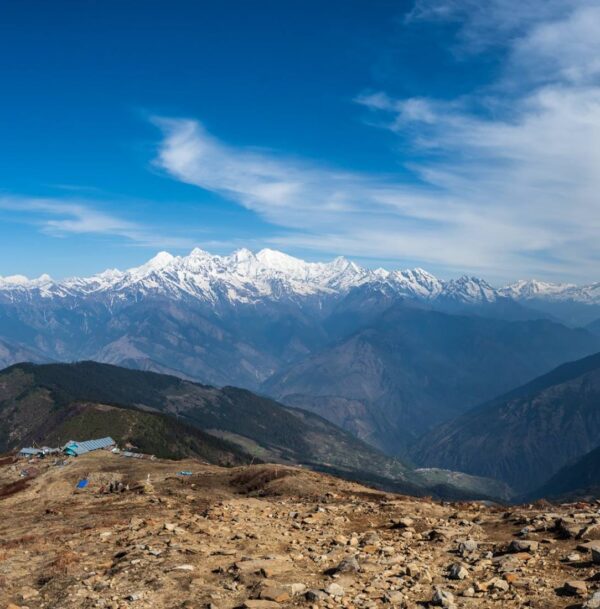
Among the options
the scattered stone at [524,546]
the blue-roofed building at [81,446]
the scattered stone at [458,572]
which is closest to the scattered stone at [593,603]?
the scattered stone at [458,572]

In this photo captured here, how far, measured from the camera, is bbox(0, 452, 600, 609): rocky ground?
1711cm

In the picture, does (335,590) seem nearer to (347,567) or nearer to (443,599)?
(347,567)

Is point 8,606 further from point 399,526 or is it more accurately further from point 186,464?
point 186,464

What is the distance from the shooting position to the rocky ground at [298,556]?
17.1 m

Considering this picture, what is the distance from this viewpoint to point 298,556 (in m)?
22.2

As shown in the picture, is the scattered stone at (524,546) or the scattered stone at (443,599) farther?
the scattered stone at (524,546)

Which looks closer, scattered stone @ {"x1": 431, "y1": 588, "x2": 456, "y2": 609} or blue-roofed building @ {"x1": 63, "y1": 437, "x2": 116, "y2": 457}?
scattered stone @ {"x1": 431, "y1": 588, "x2": 456, "y2": 609}

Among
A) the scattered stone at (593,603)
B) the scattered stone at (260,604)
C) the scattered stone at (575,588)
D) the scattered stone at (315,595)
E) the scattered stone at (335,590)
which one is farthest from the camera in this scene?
the scattered stone at (335,590)

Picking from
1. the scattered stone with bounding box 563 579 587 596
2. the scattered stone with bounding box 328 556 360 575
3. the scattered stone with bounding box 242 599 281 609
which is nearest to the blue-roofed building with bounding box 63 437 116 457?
the scattered stone with bounding box 328 556 360 575

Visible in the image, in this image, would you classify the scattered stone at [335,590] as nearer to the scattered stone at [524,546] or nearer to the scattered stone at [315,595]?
the scattered stone at [315,595]

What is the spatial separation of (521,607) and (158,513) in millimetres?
24167

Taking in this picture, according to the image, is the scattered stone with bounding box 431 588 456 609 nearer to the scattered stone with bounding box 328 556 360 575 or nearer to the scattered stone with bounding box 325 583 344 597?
the scattered stone with bounding box 325 583 344 597

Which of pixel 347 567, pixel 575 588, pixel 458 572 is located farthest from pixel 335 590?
pixel 575 588

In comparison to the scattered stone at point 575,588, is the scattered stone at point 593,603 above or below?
above
